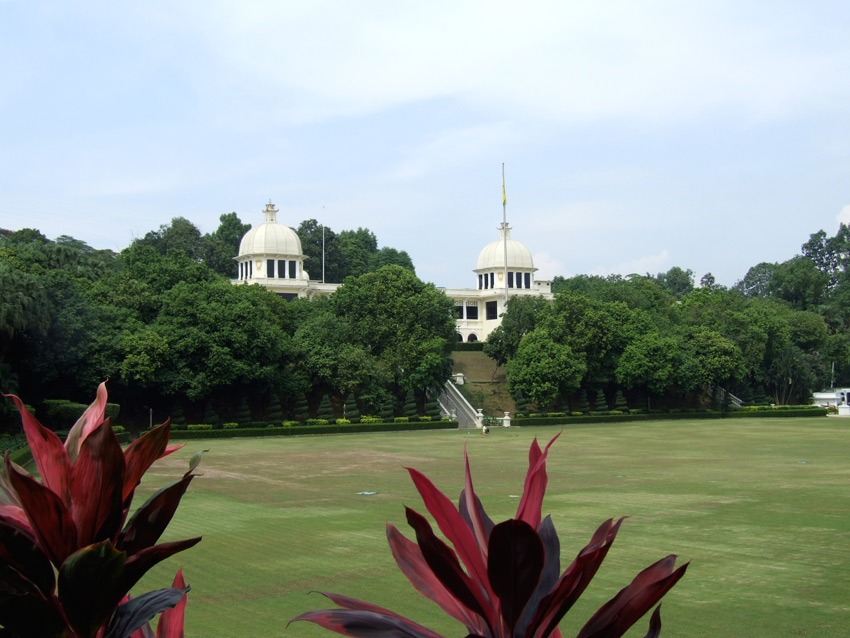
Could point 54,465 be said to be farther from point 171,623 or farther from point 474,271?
point 474,271

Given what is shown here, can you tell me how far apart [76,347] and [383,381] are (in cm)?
1597

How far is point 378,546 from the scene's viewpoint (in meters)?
11.9

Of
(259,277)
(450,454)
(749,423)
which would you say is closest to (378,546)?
(450,454)

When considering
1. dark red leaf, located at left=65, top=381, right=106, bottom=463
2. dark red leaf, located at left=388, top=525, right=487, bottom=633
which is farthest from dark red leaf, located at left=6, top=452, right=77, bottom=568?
dark red leaf, located at left=388, top=525, right=487, bottom=633

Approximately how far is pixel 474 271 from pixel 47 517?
7627 cm

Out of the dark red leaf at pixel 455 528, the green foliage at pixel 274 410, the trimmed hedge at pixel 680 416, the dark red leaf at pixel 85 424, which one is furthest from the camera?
the trimmed hedge at pixel 680 416

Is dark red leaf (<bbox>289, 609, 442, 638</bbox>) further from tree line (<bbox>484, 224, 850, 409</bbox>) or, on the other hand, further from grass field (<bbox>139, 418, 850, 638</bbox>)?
tree line (<bbox>484, 224, 850, 409</bbox>)

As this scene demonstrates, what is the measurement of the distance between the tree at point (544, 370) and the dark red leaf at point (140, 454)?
44.8m

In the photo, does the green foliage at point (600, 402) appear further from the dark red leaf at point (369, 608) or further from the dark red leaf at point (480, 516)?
the dark red leaf at point (369, 608)

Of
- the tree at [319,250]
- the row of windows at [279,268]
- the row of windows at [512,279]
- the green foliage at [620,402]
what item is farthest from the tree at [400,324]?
the tree at [319,250]

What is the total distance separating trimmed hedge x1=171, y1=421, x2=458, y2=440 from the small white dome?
33.1 metres

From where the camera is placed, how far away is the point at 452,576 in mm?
1843

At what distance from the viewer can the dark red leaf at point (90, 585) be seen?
1727 millimetres

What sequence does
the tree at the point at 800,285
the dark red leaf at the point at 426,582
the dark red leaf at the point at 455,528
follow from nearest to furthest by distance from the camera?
the dark red leaf at the point at 455,528, the dark red leaf at the point at 426,582, the tree at the point at 800,285
